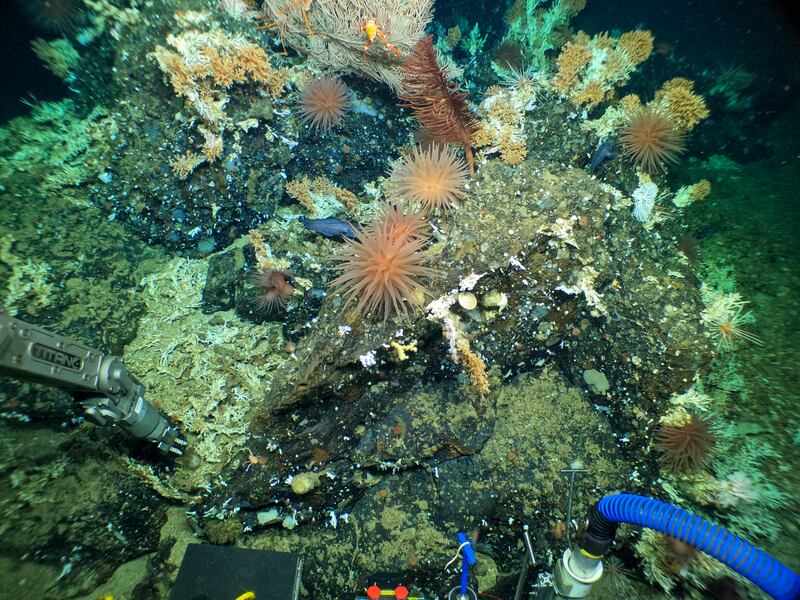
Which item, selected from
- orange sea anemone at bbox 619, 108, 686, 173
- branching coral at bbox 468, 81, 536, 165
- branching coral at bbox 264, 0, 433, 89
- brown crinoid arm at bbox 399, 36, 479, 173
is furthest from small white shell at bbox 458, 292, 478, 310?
branching coral at bbox 264, 0, 433, 89

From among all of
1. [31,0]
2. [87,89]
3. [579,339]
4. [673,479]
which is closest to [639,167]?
[579,339]

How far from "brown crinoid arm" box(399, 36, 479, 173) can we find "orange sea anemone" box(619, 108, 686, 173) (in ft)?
5.52

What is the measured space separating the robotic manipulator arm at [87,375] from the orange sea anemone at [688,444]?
4145mm

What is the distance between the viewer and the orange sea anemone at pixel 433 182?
322 centimetres

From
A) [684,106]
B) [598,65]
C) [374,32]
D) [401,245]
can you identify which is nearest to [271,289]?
[401,245]

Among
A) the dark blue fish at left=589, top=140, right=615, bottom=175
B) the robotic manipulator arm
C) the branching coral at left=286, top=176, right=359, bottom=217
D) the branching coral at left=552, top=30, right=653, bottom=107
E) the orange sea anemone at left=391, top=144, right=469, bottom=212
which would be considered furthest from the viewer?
the branching coral at left=286, top=176, right=359, bottom=217

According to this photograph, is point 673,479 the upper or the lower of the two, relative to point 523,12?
lower

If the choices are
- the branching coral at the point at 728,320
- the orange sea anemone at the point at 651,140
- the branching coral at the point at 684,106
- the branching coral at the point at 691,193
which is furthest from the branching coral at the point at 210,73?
the branching coral at the point at 728,320

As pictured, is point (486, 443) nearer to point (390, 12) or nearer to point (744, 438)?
point (744, 438)

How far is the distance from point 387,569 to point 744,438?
9.98 ft

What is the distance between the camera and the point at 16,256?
3270 millimetres

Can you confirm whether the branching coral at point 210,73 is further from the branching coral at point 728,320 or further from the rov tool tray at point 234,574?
the branching coral at point 728,320

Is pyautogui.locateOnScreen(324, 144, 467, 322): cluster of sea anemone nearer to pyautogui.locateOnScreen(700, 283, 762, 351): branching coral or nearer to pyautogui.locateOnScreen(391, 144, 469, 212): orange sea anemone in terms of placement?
pyautogui.locateOnScreen(391, 144, 469, 212): orange sea anemone

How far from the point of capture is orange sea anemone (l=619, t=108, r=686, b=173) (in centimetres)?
372
